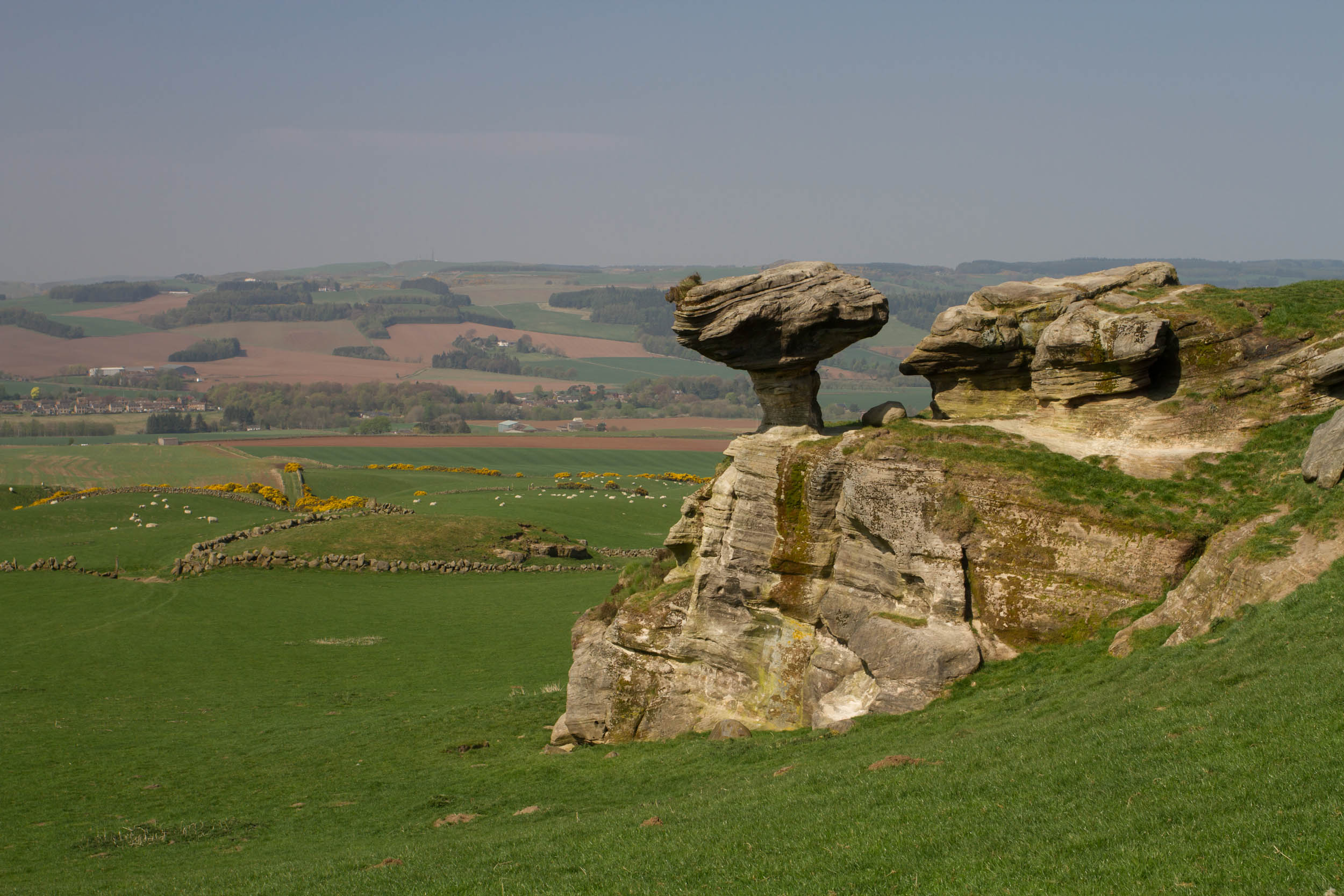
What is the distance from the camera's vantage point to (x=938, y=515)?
26453 mm

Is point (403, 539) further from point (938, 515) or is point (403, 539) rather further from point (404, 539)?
point (938, 515)

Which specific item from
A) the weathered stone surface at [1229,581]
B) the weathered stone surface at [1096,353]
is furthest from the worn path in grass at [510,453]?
the weathered stone surface at [1229,581]

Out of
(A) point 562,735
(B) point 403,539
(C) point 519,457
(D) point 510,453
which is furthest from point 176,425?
(A) point 562,735

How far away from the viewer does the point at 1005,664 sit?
24.6 metres

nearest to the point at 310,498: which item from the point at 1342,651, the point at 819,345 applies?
the point at 819,345

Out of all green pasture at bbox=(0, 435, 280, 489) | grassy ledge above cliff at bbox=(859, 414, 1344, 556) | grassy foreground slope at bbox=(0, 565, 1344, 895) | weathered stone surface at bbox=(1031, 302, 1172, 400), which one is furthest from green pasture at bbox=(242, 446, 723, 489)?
grassy ledge above cliff at bbox=(859, 414, 1344, 556)

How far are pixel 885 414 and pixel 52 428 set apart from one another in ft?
608

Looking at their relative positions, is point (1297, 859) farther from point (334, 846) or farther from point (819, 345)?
point (819, 345)

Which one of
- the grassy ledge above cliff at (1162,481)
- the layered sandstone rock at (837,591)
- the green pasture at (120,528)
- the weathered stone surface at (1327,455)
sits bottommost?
the green pasture at (120,528)

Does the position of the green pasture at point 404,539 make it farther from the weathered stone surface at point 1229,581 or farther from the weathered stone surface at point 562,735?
the weathered stone surface at point 1229,581

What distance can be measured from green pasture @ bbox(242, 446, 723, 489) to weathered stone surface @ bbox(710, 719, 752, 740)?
323ft

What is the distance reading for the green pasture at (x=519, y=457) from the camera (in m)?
134

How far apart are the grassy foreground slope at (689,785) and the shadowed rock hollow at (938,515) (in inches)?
61.2

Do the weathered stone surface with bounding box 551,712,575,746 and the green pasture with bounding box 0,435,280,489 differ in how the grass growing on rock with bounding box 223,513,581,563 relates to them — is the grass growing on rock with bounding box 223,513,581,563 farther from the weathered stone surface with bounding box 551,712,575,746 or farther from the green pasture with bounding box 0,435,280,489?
the weathered stone surface with bounding box 551,712,575,746
